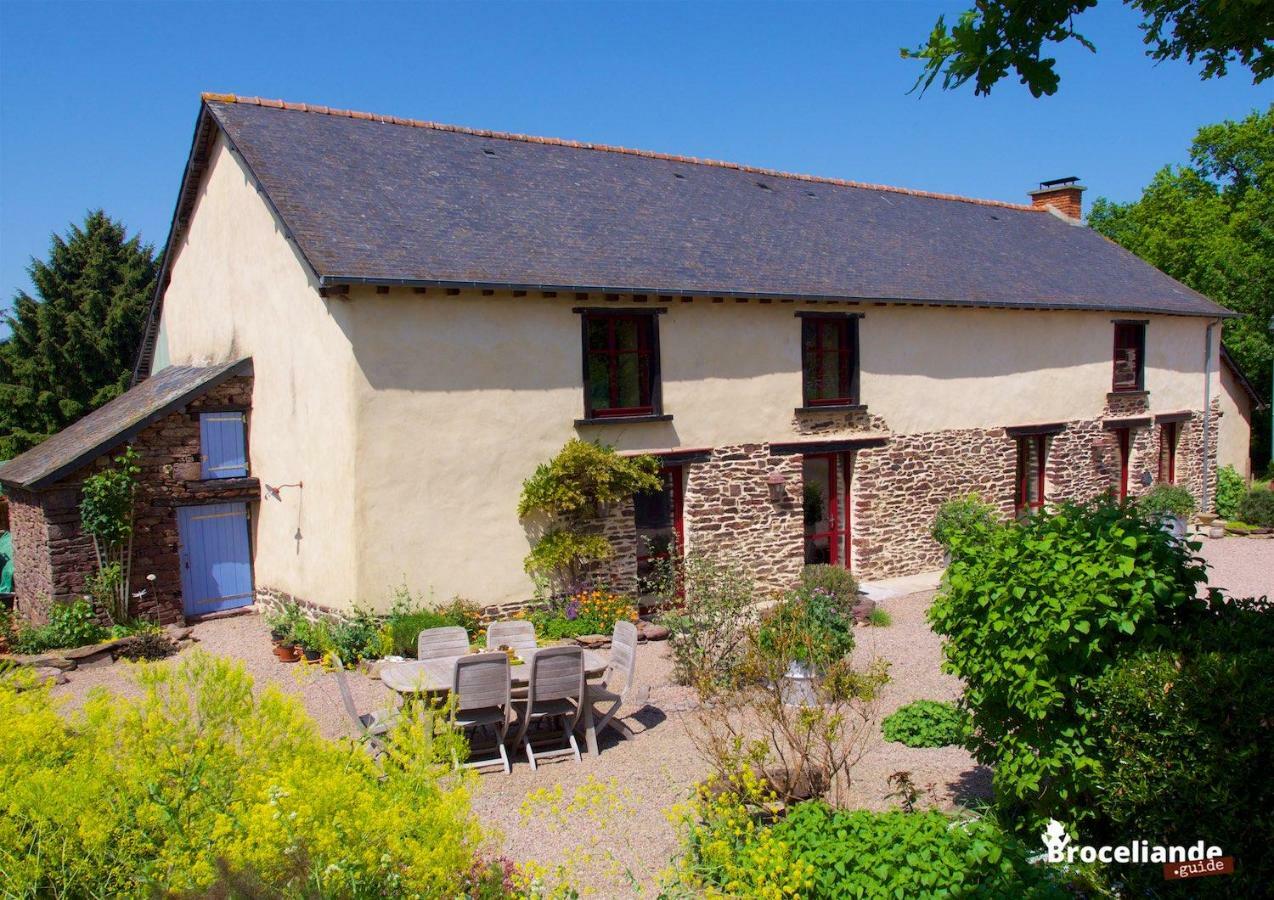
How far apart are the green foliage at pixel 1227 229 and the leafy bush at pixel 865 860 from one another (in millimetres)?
22814

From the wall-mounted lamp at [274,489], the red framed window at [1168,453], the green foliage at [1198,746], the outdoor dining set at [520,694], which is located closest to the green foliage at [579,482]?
the outdoor dining set at [520,694]

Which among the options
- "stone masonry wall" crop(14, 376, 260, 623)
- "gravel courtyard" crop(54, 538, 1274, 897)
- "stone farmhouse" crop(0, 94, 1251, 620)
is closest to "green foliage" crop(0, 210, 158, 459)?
"stone farmhouse" crop(0, 94, 1251, 620)

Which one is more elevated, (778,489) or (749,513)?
(778,489)

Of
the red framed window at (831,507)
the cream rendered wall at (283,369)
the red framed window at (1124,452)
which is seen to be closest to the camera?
the cream rendered wall at (283,369)

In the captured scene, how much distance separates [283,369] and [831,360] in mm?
8325

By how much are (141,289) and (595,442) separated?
1842 cm

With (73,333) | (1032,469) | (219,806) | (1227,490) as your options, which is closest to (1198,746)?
(219,806)

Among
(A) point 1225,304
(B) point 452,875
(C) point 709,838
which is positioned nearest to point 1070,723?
(C) point 709,838

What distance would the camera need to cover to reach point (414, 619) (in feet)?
33.8

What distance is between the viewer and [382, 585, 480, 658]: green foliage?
10.2 m

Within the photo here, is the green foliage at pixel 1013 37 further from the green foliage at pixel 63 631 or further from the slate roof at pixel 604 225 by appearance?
the green foliage at pixel 63 631

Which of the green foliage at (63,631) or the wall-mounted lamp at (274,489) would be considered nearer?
the green foliage at (63,631)

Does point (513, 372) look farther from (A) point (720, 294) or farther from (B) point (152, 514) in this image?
(B) point (152, 514)

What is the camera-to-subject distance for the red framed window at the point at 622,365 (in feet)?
40.2
